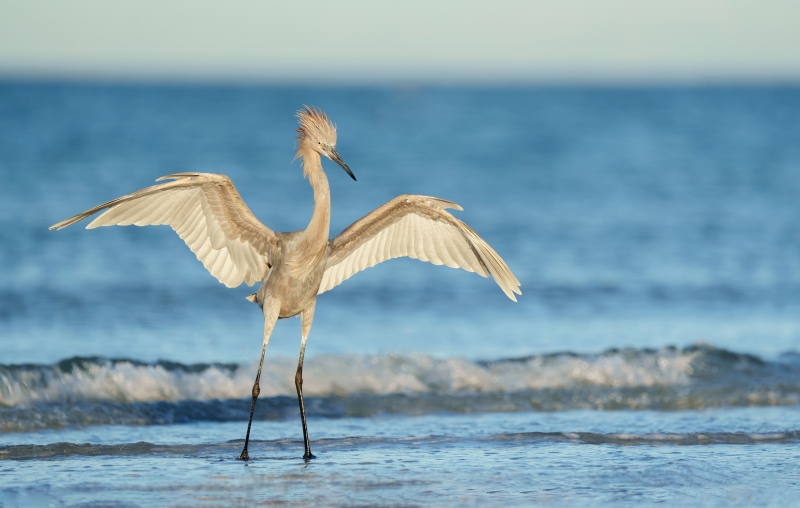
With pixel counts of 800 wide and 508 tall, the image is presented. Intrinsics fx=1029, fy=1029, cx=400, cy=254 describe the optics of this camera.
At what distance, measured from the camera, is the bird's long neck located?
7254 millimetres

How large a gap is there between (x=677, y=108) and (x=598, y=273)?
1853 inches

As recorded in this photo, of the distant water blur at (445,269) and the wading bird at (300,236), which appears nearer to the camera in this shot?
the wading bird at (300,236)

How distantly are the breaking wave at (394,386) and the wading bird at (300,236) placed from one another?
1273mm

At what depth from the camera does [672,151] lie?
1281 inches

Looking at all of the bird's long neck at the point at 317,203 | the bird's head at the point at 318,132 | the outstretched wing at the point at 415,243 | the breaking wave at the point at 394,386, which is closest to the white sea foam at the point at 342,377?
the breaking wave at the point at 394,386

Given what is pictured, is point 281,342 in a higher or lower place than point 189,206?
lower

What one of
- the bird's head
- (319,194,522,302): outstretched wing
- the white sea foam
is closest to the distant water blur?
the white sea foam

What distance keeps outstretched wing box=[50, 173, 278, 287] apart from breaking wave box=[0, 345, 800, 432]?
1.44 meters

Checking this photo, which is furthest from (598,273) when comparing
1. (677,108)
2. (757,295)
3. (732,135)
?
(677,108)

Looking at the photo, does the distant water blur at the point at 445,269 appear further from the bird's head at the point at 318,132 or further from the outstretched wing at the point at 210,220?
the bird's head at the point at 318,132

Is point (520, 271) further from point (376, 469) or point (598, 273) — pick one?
point (376, 469)

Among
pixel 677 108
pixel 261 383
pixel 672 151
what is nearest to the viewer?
pixel 261 383

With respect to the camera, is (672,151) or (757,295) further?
(672,151)

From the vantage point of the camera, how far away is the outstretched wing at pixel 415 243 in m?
7.73
